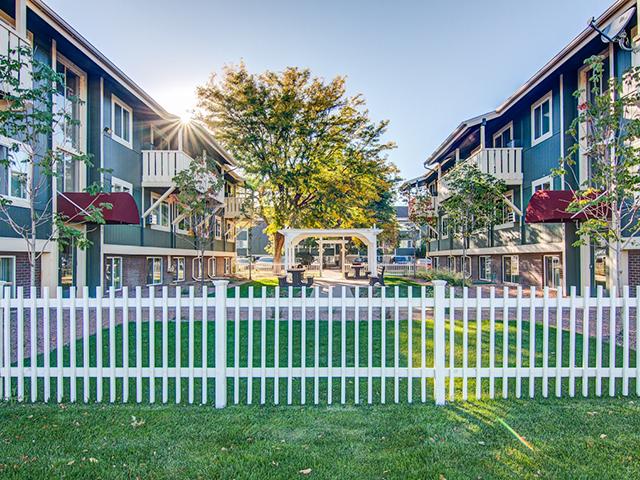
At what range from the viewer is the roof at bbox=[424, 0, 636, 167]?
11168 millimetres

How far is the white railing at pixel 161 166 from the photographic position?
17188mm

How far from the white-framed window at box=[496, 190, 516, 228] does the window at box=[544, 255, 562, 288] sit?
2555 mm

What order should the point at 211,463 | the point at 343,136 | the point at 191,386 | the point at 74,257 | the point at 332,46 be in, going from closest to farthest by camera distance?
1. the point at 211,463
2. the point at 191,386
3. the point at 74,257
4. the point at 332,46
5. the point at 343,136

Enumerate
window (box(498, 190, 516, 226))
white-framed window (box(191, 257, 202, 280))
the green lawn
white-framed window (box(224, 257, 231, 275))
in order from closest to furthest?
the green lawn < window (box(498, 190, 516, 226)) < white-framed window (box(191, 257, 202, 280)) < white-framed window (box(224, 257, 231, 275))

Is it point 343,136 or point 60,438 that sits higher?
point 343,136

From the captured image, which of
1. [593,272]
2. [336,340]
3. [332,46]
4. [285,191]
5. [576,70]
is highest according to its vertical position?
[332,46]

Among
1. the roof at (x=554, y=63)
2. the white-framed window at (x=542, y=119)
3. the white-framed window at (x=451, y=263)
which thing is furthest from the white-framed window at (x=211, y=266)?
the white-framed window at (x=542, y=119)

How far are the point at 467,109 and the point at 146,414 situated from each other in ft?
74.9

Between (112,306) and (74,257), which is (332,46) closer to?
(74,257)

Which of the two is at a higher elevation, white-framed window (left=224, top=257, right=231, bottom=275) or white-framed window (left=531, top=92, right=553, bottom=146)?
white-framed window (left=531, top=92, right=553, bottom=146)

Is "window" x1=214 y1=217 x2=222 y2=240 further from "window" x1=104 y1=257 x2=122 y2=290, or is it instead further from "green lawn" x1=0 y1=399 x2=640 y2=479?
"green lawn" x1=0 y1=399 x2=640 y2=479

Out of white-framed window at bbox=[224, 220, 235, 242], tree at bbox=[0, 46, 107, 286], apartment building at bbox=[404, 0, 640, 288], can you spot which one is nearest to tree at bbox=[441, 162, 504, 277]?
apartment building at bbox=[404, 0, 640, 288]

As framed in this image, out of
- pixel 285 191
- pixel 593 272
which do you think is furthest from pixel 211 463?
pixel 285 191

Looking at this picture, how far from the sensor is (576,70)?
45.2 ft
